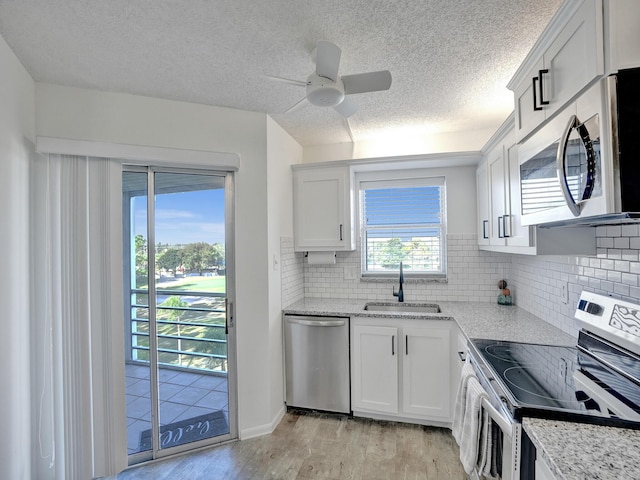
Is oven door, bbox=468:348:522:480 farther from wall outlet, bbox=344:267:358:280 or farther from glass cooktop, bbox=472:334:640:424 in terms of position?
wall outlet, bbox=344:267:358:280

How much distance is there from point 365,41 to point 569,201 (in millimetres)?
1244

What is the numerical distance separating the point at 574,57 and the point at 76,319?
2.83 m

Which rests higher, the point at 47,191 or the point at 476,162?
the point at 476,162

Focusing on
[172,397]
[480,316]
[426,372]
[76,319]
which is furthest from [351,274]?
[76,319]

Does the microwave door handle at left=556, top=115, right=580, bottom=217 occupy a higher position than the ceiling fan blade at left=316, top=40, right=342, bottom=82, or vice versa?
the ceiling fan blade at left=316, top=40, right=342, bottom=82

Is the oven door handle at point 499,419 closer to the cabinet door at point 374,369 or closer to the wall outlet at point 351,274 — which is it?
the cabinet door at point 374,369

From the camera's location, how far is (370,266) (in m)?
3.29

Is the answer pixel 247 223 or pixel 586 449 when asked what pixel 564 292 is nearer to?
pixel 586 449

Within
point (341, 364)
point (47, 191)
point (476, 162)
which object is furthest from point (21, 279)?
point (476, 162)

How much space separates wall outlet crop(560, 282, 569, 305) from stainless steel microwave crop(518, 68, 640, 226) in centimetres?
91

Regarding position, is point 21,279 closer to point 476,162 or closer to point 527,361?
point 527,361

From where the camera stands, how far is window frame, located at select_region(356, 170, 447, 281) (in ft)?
10.2


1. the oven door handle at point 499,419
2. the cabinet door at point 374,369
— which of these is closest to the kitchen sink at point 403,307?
the cabinet door at point 374,369

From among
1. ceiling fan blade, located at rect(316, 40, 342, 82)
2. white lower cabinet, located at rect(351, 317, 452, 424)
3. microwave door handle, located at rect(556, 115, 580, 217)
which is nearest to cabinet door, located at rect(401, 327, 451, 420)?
Answer: white lower cabinet, located at rect(351, 317, 452, 424)
